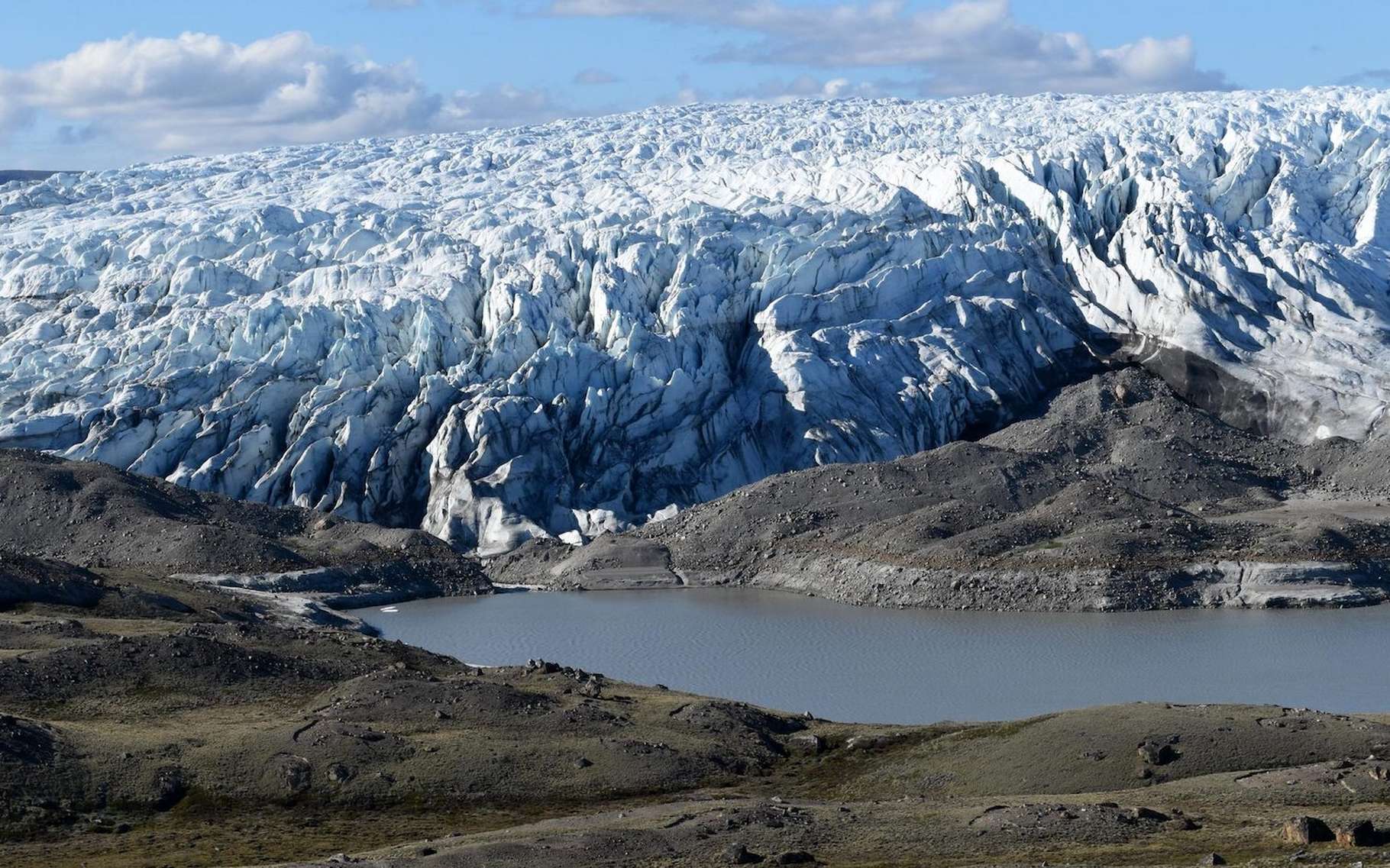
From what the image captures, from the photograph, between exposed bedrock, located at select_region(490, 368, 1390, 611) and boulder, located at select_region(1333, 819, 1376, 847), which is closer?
boulder, located at select_region(1333, 819, 1376, 847)

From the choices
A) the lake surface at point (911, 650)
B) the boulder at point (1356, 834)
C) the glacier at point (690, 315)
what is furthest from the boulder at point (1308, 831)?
the glacier at point (690, 315)

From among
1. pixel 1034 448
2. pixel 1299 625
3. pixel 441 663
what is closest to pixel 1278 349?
pixel 1034 448

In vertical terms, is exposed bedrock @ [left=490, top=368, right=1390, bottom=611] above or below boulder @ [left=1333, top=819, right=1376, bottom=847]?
below

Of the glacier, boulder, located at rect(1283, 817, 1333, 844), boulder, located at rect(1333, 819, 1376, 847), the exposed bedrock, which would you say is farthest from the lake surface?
boulder, located at rect(1333, 819, 1376, 847)

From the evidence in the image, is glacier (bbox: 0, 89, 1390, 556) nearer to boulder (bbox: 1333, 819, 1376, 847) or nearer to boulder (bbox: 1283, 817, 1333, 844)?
boulder (bbox: 1283, 817, 1333, 844)

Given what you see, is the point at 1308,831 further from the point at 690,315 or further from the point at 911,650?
the point at 690,315

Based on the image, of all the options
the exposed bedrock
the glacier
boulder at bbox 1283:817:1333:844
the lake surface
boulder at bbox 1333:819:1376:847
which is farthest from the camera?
the glacier

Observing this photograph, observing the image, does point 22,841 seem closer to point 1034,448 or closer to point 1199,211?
point 1034,448

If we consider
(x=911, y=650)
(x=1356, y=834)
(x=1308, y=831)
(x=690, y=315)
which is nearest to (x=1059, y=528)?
(x=911, y=650)
